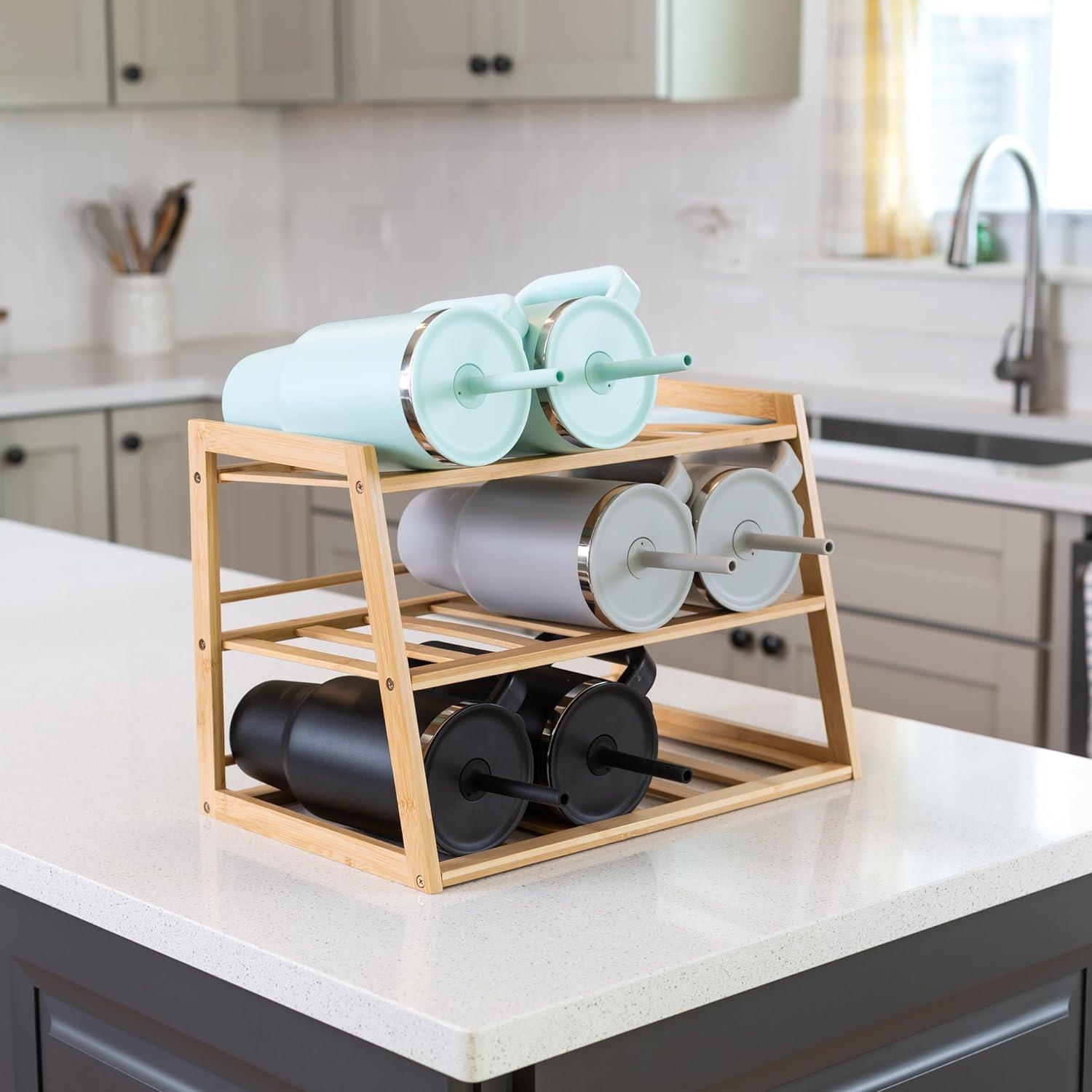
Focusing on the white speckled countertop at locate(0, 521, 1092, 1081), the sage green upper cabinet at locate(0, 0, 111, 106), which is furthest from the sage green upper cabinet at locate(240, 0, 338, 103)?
the white speckled countertop at locate(0, 521, 1092, 1081)

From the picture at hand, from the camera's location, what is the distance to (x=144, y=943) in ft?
3.38

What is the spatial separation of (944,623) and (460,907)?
1.81 m

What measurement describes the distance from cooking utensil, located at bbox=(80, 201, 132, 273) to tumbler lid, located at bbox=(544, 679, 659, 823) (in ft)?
12.0

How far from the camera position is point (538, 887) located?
1055mm

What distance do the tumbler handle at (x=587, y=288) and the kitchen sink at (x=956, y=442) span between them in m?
2.14

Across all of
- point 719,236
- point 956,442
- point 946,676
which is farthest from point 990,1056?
point 719,236

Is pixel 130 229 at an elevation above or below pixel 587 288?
above

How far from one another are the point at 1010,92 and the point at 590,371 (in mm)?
2740

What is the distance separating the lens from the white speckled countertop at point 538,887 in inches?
35.7

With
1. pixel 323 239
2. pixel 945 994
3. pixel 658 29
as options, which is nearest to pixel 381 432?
pixel 945 994

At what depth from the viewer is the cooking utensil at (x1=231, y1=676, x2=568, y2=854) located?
3.44 feet

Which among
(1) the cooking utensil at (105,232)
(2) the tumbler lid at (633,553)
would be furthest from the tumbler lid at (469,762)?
(1) the cooking utensil at (105,232)

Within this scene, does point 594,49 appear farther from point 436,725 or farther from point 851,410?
point 436,725

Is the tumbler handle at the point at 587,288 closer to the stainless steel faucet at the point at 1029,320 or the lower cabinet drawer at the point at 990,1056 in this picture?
the lower cabinet drawer at the point at 990,1056
